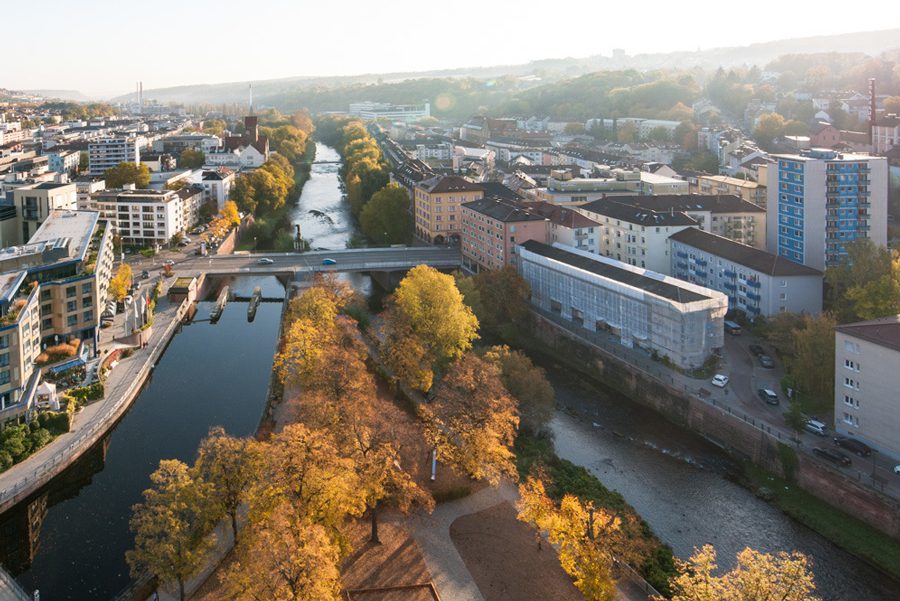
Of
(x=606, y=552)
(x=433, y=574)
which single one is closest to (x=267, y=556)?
(x=433, y=574)

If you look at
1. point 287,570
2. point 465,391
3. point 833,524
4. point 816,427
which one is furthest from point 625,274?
point 287,570

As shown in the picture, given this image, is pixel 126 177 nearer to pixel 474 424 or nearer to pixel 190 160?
pixel 190 160

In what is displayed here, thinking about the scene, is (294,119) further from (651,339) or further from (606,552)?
(606,552)

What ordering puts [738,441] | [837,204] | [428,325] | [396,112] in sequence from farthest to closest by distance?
1. [396,112]
2. [837,204]
3. [428,325]
4. [738,441]

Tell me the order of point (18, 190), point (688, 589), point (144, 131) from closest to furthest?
point (688, 589) < point (18, 190) < point (144, 131)

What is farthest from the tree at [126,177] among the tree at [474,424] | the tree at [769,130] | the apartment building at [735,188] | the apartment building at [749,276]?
the tree at [769,130]

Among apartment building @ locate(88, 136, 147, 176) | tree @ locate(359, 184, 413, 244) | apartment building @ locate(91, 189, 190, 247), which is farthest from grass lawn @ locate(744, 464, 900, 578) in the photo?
apartment building @ locate(88, 136, 147, 176)
